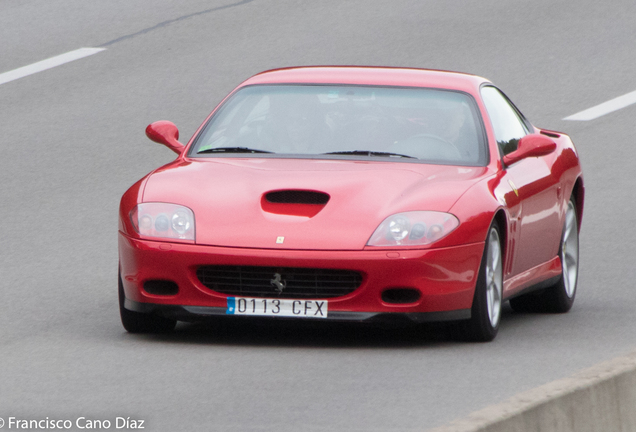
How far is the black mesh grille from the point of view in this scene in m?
7.32

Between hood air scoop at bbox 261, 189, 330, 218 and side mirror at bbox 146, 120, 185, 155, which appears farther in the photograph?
side mirror at bbox 146, 120, 185, 155

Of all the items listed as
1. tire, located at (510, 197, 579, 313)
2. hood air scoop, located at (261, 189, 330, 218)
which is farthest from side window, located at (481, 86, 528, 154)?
hood air scoop, located at (261, 189, 330, 218)

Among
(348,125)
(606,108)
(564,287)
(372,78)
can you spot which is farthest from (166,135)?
(606,108)

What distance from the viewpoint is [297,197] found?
24.1 feet

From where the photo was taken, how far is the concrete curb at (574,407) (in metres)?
4.57

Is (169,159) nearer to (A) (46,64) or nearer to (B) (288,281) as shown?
(A) (46,64)

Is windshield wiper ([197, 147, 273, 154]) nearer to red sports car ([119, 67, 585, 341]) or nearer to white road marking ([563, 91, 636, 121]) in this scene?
red sports car ([119, 67, 585, 341])

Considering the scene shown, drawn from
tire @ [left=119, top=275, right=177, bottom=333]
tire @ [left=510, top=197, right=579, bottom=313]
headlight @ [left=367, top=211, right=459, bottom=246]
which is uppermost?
headlight @ [left=367, top=211, right=459, bottom=246]

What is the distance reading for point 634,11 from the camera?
910 inches

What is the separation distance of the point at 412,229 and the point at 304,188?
607mm

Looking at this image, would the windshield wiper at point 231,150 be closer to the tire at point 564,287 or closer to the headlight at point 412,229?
the headlight at point 412,229

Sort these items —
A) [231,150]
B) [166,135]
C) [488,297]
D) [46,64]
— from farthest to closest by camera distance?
[46,64]
[166,135]
[231,150]
[488,297]

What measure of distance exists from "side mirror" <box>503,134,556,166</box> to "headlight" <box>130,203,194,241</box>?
6.59 ft

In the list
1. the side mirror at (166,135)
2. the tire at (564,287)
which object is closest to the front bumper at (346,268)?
the side mirror at (166,135)
